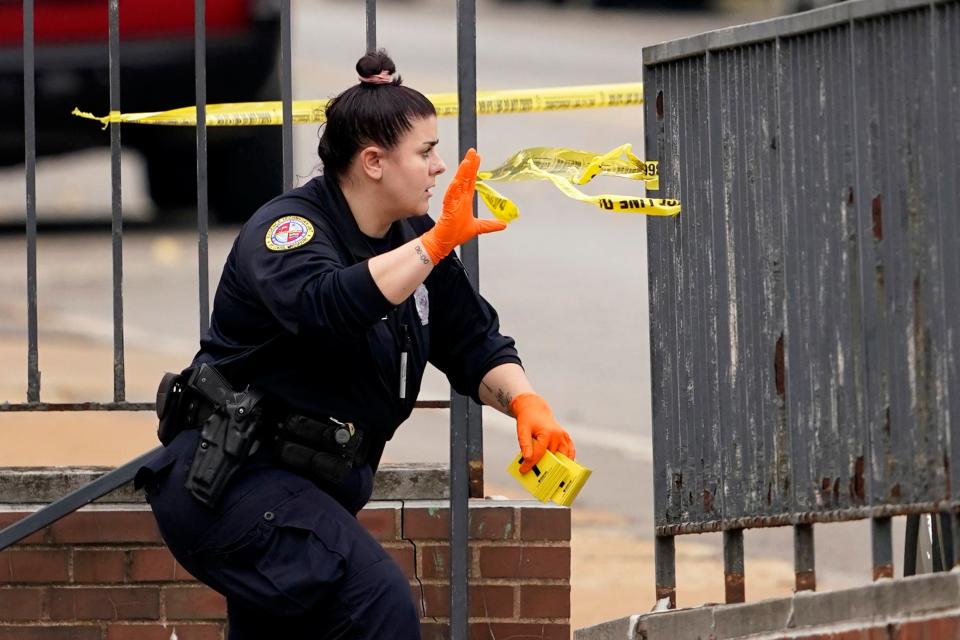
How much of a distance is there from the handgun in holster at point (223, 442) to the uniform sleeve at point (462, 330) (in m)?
0.50

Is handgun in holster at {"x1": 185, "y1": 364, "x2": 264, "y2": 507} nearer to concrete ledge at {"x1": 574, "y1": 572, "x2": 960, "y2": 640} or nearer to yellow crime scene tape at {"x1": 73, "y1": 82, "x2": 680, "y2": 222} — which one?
yellow crime scene tape at {"x1": 73, "y1": 82, "x2": 680, "y2": 222}

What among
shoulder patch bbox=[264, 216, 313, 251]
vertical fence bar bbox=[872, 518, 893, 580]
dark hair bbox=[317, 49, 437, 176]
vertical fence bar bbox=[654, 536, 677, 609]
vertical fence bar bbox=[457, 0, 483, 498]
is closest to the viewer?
vertical fence bar bbox=[872, 518, 893, 580]

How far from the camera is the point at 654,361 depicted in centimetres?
421

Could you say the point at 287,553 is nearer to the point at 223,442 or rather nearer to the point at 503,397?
the point at 223,442

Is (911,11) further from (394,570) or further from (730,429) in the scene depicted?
(394,570)

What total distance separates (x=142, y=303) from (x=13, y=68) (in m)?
1.38

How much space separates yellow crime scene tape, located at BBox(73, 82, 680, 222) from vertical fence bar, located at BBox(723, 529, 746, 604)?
68 centimetres

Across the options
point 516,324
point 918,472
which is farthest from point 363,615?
point 516,324

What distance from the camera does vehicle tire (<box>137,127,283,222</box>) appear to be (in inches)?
453

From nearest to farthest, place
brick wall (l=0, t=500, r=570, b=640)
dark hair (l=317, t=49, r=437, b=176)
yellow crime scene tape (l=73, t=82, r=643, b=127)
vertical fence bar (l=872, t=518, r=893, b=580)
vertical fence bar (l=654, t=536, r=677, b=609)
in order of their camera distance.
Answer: vertical fence bar (l=872, t=518, r=893, b=580)
dark hair (l=317, t=49, r=437, b=176)
vertical fence bar (l=654, t=536, r=677, b=609)
brick wall (l=0, t=500, r=570, b=640)
yellow crime scene tape (l=73, t=82, r=643, b=127)

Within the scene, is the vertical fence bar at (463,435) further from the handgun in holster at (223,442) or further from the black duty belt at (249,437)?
the handgun in holster at (223,442)

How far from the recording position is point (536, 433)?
157 inches

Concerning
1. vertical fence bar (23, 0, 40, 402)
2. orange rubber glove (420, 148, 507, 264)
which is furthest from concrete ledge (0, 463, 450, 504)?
orange rubber glove (420, 148, 507, 264)

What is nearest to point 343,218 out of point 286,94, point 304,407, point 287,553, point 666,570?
point 304,407
